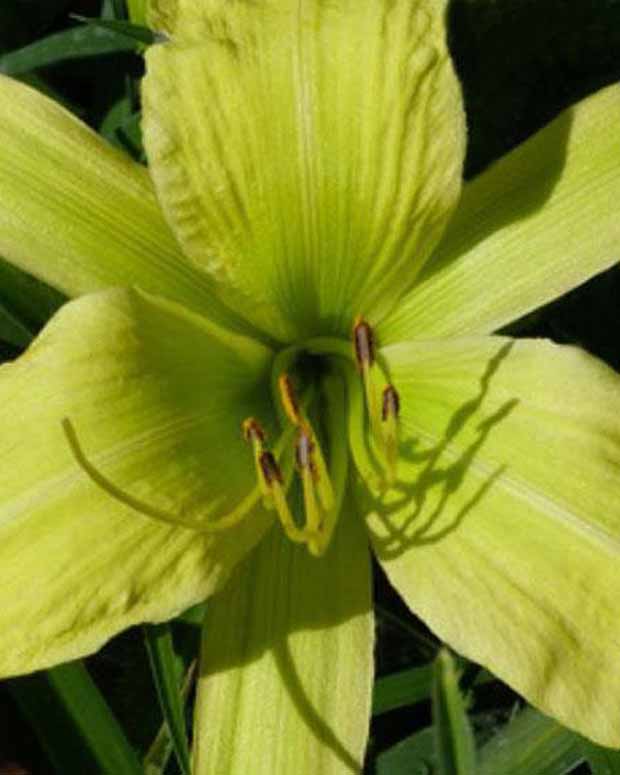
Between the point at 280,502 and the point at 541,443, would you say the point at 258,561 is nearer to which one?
the point at 280,502

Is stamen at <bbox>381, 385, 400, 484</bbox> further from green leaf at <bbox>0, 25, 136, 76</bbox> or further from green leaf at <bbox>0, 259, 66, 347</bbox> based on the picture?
green leaf at <bbox>0, 25, 136, 76</bbox>

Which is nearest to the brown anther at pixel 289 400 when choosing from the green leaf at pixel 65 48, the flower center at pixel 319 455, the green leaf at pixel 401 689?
the flower center at pixel 319 455

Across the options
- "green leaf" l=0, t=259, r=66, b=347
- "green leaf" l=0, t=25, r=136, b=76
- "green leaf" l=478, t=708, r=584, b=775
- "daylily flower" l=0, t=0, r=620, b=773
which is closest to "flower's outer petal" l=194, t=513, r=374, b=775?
"daylily flower" l=0, t=0, r=620, b=773

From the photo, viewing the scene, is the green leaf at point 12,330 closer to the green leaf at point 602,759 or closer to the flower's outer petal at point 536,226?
the flower's outer petal at point 536,226

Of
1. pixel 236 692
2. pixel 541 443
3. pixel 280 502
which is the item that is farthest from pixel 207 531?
pixel 541 443

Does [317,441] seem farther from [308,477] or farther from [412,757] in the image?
[412,757]
